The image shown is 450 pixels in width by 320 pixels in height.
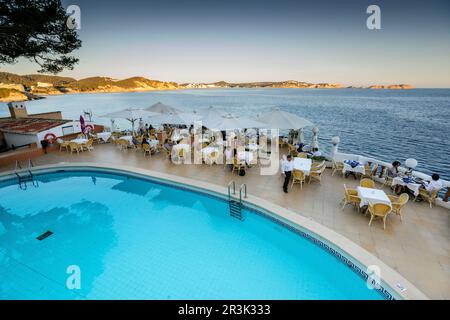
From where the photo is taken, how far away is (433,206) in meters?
5.77

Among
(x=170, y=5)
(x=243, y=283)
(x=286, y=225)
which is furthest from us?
(x=170, y=5)

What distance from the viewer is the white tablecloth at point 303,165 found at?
6910 mm

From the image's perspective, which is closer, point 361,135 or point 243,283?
point 243,283

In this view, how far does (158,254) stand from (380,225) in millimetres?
5358

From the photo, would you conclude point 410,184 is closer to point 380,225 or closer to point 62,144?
point 380,225

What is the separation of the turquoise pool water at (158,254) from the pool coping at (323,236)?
175mm

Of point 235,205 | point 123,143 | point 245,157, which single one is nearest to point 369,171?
point 245,157

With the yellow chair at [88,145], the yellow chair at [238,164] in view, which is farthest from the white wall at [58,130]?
the yellow chair at [238,164]

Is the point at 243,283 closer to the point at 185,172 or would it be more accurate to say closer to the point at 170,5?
the point at 185,172

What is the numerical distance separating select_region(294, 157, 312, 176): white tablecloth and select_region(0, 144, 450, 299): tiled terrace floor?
60 centimetres

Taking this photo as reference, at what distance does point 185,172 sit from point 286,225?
15.5 ft

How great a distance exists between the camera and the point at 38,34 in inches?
364

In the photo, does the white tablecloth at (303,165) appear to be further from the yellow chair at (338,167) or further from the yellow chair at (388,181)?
the yellow chair at (388,181)

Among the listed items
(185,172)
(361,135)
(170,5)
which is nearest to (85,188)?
(185,172)
